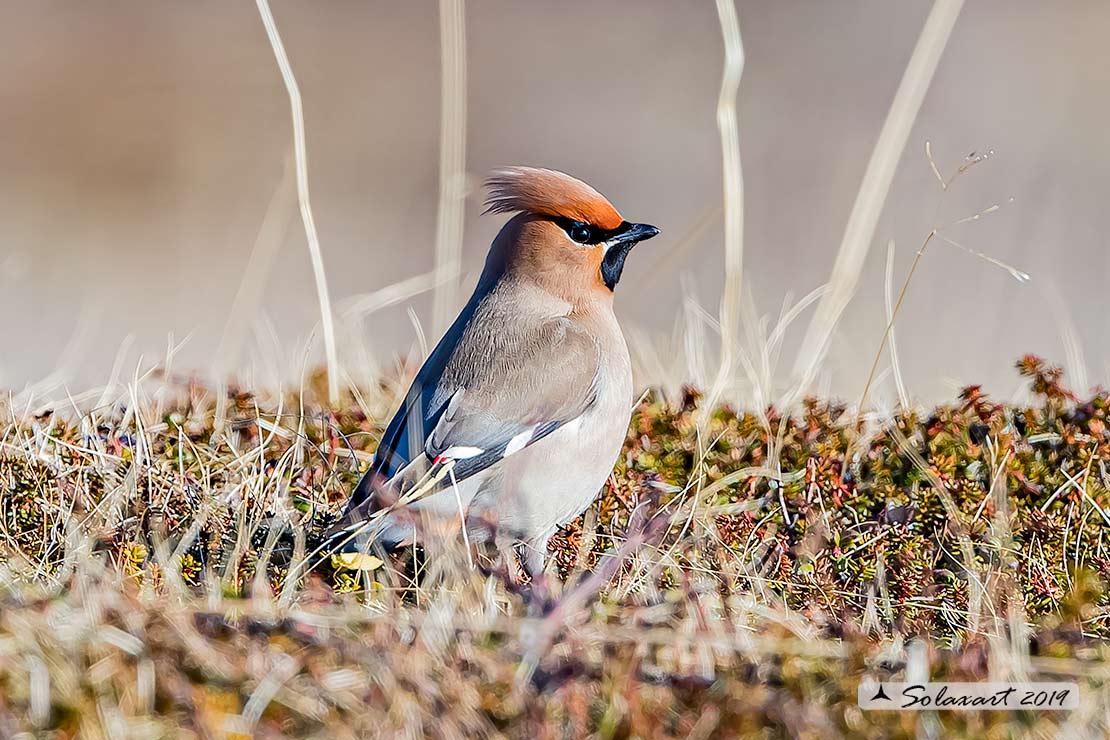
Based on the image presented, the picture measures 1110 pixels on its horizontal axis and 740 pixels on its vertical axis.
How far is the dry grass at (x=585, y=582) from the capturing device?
2521 mm

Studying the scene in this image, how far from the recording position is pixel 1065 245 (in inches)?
384

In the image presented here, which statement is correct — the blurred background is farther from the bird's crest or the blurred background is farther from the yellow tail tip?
the yellow tail tip

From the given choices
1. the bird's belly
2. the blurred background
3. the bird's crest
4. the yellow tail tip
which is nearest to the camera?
the yellow tail tip

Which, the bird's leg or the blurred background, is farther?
the blurred background

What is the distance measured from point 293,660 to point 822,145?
10.0m

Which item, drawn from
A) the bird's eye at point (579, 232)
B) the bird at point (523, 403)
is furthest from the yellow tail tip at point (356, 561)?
the bird's eye at point (579, 232)

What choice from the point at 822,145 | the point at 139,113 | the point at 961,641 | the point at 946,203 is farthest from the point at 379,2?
the point at 961,641

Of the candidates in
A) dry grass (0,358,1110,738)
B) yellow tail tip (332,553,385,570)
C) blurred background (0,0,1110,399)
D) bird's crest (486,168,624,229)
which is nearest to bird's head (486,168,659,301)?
bird's crest (486,168,624,229)

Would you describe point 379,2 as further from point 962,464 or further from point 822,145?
point 962,464

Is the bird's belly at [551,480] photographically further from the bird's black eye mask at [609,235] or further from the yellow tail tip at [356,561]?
the bird's black eye mask at [609,235]

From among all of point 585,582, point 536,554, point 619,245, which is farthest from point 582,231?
point 585,582

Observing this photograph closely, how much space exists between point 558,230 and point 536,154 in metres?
8.04

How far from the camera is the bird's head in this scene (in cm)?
437

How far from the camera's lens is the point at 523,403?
396 cm
